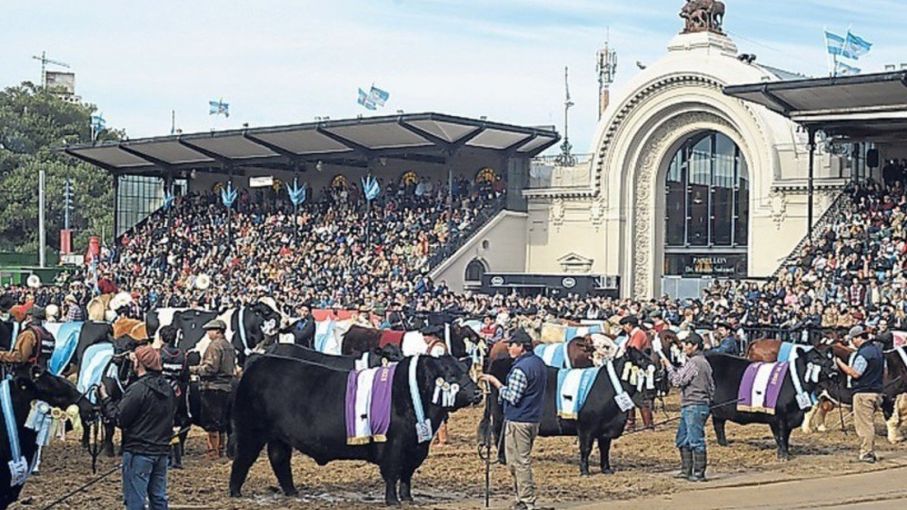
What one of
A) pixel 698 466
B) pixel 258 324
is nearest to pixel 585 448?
pixel 698 466

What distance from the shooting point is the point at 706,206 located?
40812 mm

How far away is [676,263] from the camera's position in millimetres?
41750

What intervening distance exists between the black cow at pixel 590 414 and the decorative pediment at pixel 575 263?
2696 centimetres

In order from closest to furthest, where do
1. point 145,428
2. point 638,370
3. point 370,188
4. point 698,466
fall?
A: point 145,428 → point 698,466 → point 638,370 → point 370,188

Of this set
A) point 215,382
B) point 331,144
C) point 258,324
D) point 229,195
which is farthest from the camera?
point 229,195

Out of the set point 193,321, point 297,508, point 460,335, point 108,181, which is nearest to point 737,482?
point 297,508

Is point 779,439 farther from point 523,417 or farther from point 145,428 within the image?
point 145,428

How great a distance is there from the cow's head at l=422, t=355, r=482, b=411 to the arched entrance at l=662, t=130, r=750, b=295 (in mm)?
27862

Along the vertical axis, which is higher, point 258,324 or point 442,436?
point 258,324

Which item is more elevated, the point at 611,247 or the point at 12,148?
the point at 12,148

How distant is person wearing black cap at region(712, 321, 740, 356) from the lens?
20.7 m

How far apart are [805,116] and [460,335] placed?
1508 cm

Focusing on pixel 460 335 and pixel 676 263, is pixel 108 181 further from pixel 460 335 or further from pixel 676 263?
pixel 460 335

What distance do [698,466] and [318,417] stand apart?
14.8 feet
